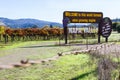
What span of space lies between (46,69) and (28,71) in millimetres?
846

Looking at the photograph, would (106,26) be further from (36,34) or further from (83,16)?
(36,34)

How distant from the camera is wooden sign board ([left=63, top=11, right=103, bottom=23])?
33.0m

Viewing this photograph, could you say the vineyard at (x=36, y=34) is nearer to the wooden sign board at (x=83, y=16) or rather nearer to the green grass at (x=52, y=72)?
the wooden sign board at (x=83, y=16)

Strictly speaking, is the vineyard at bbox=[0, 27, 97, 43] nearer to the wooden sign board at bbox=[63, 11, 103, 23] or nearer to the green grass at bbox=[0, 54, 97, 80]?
the wooden sign board at bbox=[63, 11, 103, 23]

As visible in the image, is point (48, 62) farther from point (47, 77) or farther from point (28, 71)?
point (47, 77)

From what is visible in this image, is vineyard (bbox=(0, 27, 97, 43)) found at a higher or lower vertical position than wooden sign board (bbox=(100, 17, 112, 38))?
lower

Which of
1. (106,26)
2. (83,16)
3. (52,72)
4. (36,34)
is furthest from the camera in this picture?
(36,34)

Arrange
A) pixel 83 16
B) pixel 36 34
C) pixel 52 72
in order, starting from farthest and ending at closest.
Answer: pixel 36 34 → pixel 83 16 → pixel 52 72

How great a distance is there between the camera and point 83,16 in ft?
111

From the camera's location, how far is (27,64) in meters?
14.6

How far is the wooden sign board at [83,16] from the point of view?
108 ft

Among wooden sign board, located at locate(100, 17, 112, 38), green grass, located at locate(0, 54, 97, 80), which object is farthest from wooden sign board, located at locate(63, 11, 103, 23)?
green grass, located at locate(0, 54, 97, 80)

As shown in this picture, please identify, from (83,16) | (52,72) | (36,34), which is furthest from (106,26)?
(52,72)

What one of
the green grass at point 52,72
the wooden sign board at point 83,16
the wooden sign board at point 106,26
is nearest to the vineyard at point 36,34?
the wooden sign board at point 106,26
